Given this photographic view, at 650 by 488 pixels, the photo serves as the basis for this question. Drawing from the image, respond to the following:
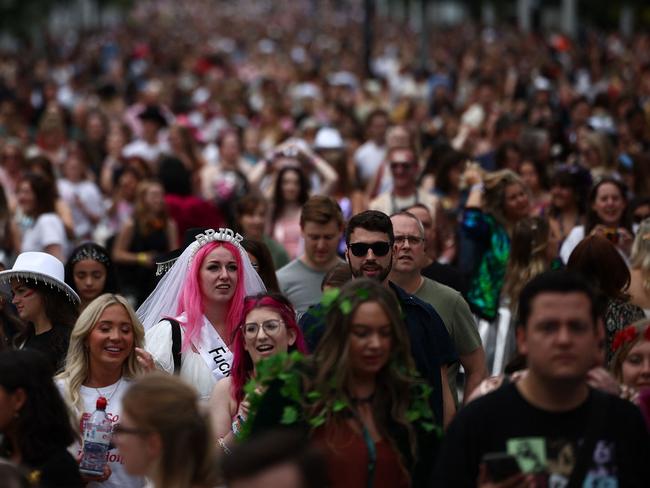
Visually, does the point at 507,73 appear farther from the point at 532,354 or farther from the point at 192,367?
the point at 532,354

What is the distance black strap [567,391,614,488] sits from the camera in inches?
210

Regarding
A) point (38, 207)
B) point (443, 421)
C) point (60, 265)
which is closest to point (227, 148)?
point (38, 207)

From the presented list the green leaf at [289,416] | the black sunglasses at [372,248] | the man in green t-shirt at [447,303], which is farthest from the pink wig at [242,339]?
the green leaf at [289,416]

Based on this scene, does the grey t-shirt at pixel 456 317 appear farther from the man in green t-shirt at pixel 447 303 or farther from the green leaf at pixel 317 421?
the green leaf at pixel 317 421

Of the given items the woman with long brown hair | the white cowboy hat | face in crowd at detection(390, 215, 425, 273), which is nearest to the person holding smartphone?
the woman with long brown hair

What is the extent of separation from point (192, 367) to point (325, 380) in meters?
2.20

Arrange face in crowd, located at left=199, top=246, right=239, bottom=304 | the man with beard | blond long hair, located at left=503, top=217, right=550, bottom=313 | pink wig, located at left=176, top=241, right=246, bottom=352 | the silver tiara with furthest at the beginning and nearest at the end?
blond long hair, located at left=503, top=217, right=550, bottom=313, the silver tiara, face in crowd, located at left=199, top=246, right=239, bottom=304, pink wig, located at left=176, top=241, right=246, bottom=352, the man with beard

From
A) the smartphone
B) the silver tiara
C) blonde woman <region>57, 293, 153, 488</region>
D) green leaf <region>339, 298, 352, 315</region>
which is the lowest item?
the smartphone

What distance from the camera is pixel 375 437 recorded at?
605 cm

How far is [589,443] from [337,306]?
1260 millimetres

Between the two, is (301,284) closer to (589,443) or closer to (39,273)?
(39,273)

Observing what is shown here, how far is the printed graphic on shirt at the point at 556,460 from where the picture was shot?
211 inches

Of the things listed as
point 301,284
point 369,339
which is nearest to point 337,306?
point 369,339

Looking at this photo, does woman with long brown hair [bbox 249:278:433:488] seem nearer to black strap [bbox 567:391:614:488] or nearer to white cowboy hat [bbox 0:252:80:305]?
black strap [bbox 567:391:614:488]
